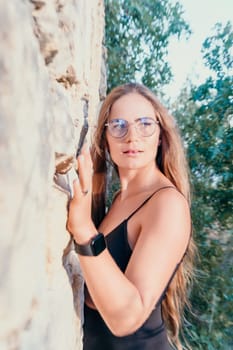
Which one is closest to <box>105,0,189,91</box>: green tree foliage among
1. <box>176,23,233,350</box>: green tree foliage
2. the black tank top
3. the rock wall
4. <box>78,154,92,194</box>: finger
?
<box>176,23,233,350</box>: green tree foliage

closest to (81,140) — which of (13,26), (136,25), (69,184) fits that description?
(69,184)

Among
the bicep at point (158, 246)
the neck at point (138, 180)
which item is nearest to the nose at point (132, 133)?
the neck at point (138, 180)

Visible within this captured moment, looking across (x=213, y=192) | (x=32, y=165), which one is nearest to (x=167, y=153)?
(x=32, y=165)

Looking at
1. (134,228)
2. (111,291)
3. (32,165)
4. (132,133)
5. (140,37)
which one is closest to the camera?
(32,165)

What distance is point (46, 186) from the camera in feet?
1.89

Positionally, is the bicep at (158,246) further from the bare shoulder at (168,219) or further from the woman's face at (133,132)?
the woman's face at (133,132)

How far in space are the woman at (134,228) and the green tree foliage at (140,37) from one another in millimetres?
2227

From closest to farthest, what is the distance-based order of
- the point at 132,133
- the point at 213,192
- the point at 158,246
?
the point at 158,246 < the point at 132,133 < the point at 213,192

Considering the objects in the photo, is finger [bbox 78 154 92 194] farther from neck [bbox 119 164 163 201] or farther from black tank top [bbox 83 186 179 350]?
neck [bbox 119 164 163 201]

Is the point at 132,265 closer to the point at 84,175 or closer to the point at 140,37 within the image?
the point at 84,175

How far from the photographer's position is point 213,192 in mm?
3418

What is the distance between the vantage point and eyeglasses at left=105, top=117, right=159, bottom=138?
4.05 feet

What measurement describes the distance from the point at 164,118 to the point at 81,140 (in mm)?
436

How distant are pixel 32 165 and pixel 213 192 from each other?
3031 mm
